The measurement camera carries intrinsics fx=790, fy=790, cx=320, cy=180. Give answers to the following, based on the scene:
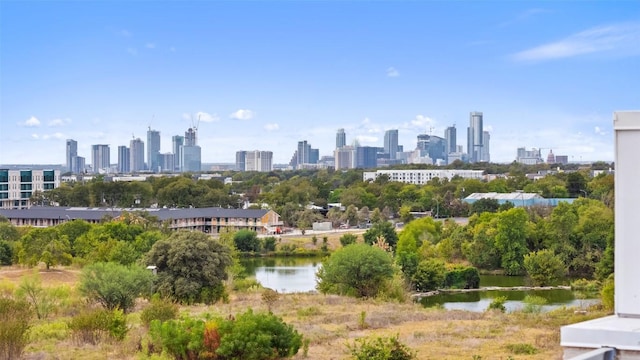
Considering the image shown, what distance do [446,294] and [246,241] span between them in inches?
623

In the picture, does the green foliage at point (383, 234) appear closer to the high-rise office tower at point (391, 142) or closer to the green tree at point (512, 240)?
the green tree at point (512, 240)

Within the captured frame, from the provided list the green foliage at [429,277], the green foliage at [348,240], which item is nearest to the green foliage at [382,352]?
the green foliage at [429,277]

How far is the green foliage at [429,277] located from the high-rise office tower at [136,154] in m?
161

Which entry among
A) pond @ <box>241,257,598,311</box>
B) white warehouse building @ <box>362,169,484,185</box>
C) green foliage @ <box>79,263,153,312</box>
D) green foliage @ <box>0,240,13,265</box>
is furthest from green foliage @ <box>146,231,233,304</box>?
white warehouse building @ <box>362,169,484,185</box>

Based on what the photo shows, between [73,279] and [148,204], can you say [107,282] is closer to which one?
[73,279]

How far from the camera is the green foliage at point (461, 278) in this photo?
2745 cm

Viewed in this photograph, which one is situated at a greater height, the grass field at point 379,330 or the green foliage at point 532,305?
the grass field at point 379,330

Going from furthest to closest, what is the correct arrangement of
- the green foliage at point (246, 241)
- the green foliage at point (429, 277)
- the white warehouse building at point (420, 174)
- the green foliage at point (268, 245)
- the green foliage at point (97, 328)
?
the white warehouse building at point (420, 174) → the green foliage at point (268, 245) → the green foliage at point (246, 241) → the green foliage at point (429, 277) → the green foliage at point (97, 328)

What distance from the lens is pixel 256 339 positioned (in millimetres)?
8125

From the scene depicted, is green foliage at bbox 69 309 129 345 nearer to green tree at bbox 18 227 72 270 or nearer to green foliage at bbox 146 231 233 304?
green foliage at bbox 146 231 233 304

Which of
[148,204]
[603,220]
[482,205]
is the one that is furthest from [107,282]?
[148,204]

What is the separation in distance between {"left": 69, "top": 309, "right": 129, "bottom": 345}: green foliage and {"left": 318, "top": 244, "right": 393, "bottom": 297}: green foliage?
8.63m

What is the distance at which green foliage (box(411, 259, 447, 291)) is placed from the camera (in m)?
26.7

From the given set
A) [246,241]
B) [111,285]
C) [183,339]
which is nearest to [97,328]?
[183,339]
